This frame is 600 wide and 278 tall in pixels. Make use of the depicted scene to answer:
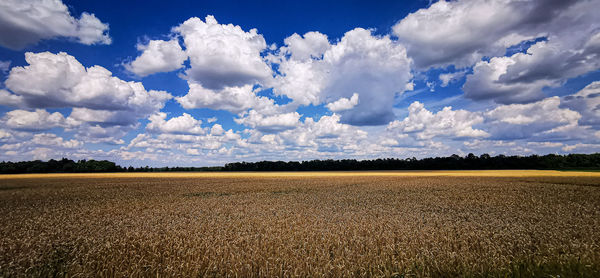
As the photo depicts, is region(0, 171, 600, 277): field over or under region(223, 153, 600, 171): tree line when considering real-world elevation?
under

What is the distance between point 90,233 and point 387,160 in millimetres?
104523

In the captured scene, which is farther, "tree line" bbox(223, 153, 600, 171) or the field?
"tree line" bbox(223, 153, 600, 171)

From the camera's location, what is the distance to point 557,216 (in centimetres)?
1228

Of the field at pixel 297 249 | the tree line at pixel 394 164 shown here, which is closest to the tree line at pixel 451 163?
the tree line at pixel 394 164

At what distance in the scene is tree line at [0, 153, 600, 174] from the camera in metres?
83.9

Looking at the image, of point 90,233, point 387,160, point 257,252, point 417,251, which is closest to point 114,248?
point 90,233

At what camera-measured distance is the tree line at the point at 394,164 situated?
8394 centimetres

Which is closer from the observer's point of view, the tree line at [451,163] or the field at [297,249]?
the field at [297,249]

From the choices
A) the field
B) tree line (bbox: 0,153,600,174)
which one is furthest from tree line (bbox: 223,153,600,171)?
the field

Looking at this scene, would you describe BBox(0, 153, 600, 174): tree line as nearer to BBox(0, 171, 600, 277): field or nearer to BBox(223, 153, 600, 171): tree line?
BBox(223, 153, 600, 171): tree line

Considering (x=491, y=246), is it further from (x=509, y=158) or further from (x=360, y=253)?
(x=509, y=158)

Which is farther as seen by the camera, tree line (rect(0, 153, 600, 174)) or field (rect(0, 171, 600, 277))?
tree line (rect(0, 153, 600, 174))

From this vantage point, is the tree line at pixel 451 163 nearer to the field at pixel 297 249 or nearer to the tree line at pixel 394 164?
the tree line at pixel 394 164

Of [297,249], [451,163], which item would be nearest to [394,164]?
[451,163]
